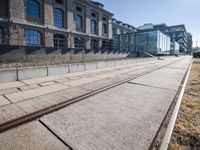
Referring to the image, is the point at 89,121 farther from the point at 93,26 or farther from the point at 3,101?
the point at 93,26

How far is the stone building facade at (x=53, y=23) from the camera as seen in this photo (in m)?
20.9

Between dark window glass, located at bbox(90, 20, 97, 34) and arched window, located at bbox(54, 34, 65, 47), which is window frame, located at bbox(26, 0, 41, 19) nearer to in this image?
arched window, located at bbox(54, 34, 65, 47)

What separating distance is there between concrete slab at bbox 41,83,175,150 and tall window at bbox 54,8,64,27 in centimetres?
2549

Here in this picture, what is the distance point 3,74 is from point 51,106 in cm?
517

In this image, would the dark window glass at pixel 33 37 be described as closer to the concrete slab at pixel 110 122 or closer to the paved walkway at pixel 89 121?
the paved walkway at pixel 89 121

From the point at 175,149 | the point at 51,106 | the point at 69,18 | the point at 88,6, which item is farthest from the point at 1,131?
the point at 88,6

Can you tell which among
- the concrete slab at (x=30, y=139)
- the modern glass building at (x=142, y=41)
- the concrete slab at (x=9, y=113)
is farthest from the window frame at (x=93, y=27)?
the concrete slab at (x=30, y=139)

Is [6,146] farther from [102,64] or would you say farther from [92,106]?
[102,64]

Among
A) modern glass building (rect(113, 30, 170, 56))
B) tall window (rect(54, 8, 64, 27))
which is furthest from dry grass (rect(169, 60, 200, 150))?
modern glass building (rect(113, 30, 170, 56))

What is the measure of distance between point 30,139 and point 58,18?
28.6m

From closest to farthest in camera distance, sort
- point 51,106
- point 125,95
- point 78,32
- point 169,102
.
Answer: point 51,106 → point 169,102 → point 125,95 → point 78,32

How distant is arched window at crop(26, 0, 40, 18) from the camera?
76.6 feet

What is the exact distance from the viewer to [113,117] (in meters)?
4.15

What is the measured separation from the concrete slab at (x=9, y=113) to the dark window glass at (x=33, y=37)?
20969 millimetres
